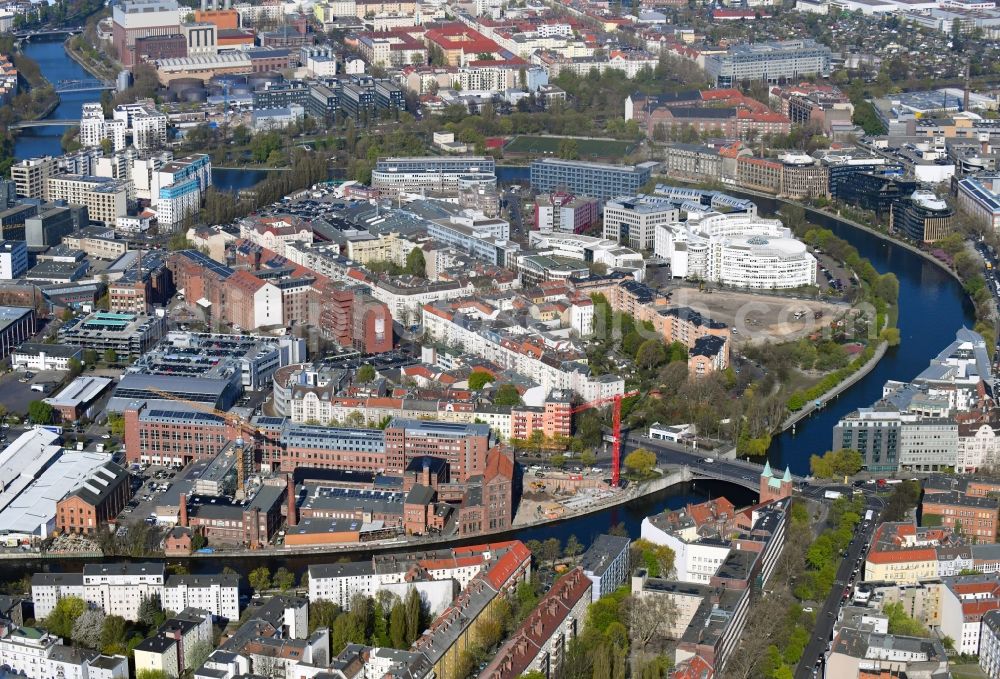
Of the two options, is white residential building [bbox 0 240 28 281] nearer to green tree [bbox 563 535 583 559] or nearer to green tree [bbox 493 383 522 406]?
green tree [bbox 493 383 522 406]

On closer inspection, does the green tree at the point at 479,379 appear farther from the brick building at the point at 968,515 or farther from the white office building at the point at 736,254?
the white office building at the point at 736,254

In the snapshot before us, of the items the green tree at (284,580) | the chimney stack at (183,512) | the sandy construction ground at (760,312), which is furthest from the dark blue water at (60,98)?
the green tree at (284,580)

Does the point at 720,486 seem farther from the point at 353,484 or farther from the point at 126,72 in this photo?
the point at 126,72

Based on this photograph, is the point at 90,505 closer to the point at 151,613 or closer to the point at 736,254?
the point at 151,613

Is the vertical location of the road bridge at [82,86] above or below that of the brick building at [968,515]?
above

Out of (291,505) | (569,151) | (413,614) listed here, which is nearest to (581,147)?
(569,151)

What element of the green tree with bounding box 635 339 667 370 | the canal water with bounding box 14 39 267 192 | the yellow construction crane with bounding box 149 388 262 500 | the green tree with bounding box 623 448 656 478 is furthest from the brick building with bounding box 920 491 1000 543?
the canal water with bounding box 14 39 267 192
